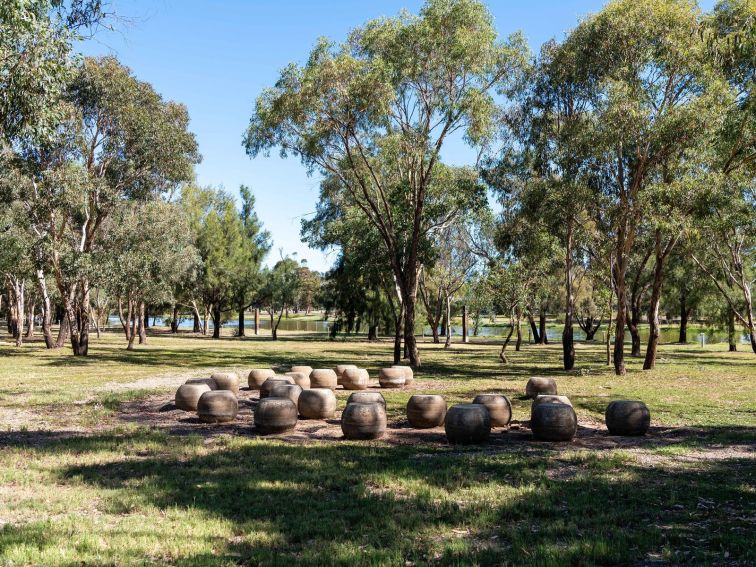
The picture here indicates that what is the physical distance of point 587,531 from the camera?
6.32 m

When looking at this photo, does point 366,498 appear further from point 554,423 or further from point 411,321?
point 411,321

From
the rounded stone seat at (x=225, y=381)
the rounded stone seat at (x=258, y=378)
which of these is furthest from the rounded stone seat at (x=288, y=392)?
the rounded stone seat at (x=258, y=378)

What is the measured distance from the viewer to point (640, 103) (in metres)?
22.4

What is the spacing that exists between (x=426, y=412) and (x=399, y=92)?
666 inches

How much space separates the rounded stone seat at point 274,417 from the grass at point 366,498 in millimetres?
486

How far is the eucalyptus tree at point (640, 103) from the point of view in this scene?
2159 cm

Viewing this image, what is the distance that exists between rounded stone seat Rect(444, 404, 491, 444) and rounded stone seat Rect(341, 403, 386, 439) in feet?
4.18

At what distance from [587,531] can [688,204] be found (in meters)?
18.4

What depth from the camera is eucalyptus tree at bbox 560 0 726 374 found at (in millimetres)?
21594

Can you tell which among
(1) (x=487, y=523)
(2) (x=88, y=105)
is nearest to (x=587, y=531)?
(1) (x=487, y=523)

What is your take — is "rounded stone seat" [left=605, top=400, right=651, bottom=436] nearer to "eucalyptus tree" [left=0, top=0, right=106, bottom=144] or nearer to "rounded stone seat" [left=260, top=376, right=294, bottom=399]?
"rounded stone seat" [left=260, top=376, right=294, bottom=399]

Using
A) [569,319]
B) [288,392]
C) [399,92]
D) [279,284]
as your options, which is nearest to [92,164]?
[399,92]

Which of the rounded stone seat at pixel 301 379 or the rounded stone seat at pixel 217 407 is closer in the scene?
the rounded stone seat at pixel 217 407

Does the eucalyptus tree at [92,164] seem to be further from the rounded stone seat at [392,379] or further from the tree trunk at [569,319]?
the tree trunk at [569,319]
